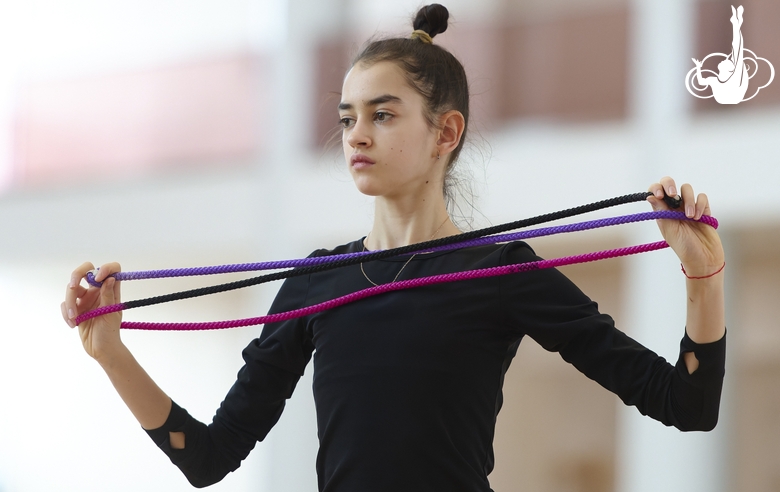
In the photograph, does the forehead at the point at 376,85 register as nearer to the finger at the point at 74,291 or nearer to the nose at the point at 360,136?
the nose at the point at 360,136

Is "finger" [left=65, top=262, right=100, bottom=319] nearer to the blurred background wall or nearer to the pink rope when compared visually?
the pink rope

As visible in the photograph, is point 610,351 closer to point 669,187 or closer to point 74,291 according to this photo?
point 669,187

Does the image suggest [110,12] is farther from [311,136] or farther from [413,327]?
[413,327]

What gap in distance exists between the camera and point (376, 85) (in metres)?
1.04

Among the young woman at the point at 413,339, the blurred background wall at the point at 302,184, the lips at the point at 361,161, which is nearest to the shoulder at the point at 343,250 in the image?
the young woman at the point at 413,339

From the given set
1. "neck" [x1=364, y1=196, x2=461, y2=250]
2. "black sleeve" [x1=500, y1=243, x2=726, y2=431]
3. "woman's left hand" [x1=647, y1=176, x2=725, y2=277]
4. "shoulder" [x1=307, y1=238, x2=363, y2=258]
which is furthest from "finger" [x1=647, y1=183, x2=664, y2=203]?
"shoulder" [x1=307, y1=238, x2=363, y2=258]

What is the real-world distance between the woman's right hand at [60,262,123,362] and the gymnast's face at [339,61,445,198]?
0.32m

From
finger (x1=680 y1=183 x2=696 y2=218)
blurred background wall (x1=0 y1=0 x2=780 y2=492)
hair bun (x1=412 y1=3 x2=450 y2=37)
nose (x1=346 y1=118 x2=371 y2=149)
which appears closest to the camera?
finger (x1=680 y1=183 x2=696 y2=218)

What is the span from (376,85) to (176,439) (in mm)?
465

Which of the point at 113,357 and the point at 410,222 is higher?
the point at 410,222

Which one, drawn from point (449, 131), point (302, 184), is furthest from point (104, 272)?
point (302, 184)

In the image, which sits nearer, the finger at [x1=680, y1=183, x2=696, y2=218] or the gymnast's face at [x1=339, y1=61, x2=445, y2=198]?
the finger at [x1=680, y1=183, x2=696, y2=218]

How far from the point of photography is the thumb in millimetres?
1076

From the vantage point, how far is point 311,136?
3156 mm
